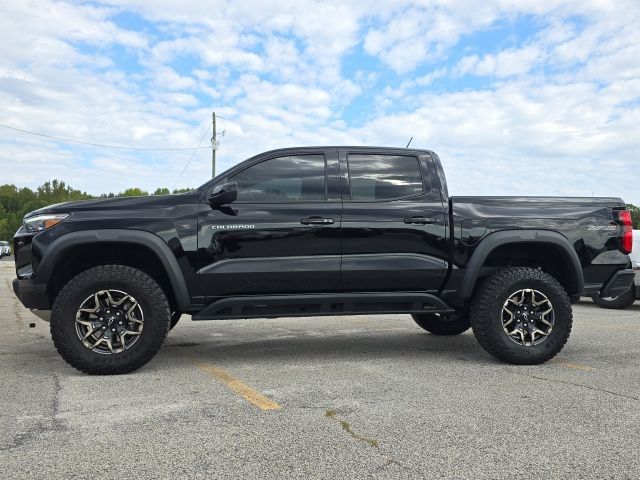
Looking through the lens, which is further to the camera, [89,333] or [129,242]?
[129,242]

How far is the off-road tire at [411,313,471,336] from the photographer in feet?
22.7

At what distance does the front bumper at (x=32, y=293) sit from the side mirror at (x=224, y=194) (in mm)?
1577

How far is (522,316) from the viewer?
17.9ft

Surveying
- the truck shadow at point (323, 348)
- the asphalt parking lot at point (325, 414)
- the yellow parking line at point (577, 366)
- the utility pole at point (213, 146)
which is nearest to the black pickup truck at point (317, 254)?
the yellow parking line at point (577, 366)

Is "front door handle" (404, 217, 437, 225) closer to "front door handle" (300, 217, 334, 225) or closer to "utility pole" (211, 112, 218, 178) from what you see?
"front door handle" (300, 217, 334, 225)

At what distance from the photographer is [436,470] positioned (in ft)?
→ 9.33

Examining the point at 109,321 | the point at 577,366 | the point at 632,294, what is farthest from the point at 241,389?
the point at 632,294

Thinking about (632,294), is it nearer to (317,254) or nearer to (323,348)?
(323,348)

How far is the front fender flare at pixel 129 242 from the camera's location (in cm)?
483

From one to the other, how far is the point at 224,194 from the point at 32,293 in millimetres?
1792

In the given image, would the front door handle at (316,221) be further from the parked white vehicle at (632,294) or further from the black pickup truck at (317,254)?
the parked white vehicle at (632,294)

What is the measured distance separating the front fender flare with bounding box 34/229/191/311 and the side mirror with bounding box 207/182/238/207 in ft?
1.88

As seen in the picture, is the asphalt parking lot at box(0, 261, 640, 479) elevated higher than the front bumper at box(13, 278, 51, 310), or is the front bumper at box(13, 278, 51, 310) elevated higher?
the front bumper at box(13, 278, 51, 310)

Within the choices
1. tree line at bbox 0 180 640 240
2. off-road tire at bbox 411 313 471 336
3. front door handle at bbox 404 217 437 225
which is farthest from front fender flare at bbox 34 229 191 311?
tree line at bbox 0 180 640 240
